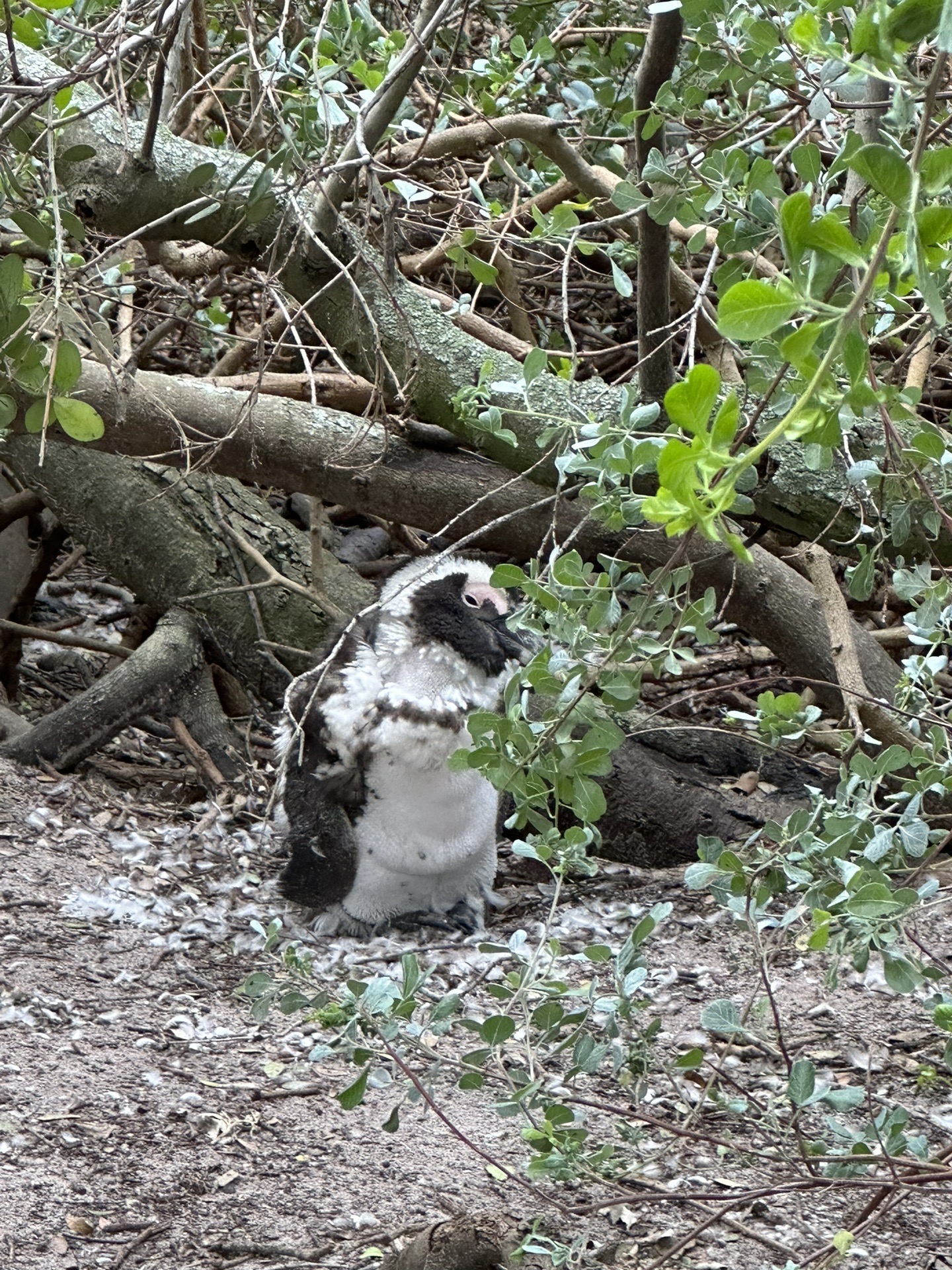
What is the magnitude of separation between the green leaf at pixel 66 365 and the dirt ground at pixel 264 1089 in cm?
135

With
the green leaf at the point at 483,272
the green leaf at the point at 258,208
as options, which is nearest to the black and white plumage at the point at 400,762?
the green leaf at the point at 483,272

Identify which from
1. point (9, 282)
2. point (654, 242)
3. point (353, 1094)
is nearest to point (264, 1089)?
point (353, 1094)

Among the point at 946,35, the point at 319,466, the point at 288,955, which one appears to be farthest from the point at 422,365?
the point at 946,35

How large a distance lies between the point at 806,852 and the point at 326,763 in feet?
6.65

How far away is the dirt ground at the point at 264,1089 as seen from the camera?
2234 millimetres

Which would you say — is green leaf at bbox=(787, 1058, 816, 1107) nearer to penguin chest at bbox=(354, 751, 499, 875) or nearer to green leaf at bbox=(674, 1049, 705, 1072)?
green leaf at bbox=(674, 1049, 705, 1072)

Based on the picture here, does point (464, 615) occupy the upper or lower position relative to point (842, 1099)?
lower

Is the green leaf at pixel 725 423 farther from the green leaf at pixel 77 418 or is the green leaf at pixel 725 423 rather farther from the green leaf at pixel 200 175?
the green leaf at pixel 200 175

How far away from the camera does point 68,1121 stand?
8.35 ft

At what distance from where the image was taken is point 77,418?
1974mm

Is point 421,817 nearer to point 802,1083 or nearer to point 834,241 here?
point 802,1083

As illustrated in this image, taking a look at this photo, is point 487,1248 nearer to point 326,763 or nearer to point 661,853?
point 326,763

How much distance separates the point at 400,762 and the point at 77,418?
1.76m

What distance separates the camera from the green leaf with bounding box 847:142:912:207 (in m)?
0.95
